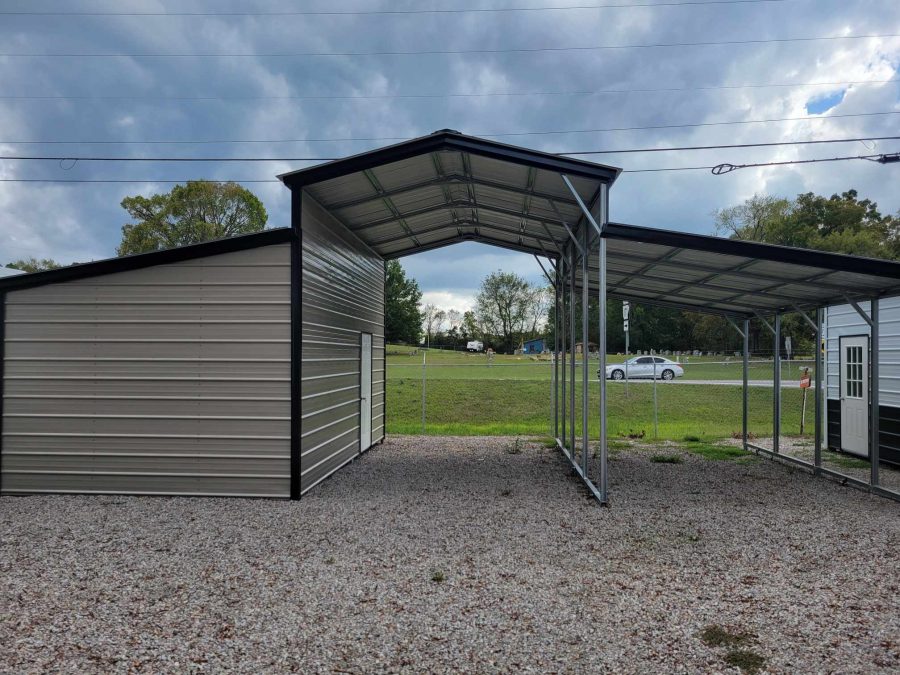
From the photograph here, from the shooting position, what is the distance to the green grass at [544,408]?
13281 mm

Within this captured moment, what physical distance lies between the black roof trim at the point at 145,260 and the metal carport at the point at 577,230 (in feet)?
1.38

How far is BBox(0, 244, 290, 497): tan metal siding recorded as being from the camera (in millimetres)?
6219

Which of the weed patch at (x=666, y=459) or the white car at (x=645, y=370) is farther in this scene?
the white car at (x=645, y=370)

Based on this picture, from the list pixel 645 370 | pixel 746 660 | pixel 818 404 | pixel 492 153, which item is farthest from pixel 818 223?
pixel 746 660

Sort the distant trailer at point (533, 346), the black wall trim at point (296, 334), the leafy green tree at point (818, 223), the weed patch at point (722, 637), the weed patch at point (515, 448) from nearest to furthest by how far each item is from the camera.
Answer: the weed patch at point (722, 637)
the black wall trim at point (296, 334)
the weed patch at point (515, 448)
the leafy green tree at point (818, 223)
the distant trailer at point (533, 346)

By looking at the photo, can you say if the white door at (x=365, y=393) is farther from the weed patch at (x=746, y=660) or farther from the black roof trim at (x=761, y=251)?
the weed patch at (x=746, y=660)

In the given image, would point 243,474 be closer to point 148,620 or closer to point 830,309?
point 148,620

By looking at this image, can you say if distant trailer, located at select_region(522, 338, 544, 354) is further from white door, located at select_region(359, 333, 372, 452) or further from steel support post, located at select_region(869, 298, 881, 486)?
steel support post, located at select_region(869, 298, 881, 486)

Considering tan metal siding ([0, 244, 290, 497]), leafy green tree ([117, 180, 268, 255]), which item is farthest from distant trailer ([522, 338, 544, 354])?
tan metal siding ([0, 244, 290, 497])

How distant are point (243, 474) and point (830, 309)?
987 cm

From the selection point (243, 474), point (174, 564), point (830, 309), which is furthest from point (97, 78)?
point (830, 309)

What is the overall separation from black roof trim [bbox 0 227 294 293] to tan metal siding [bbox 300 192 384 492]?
461 mm

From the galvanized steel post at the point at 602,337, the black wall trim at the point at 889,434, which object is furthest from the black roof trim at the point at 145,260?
the black wall trim at the point at 889,434

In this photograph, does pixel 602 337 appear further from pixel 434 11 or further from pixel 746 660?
pixel 434 11
